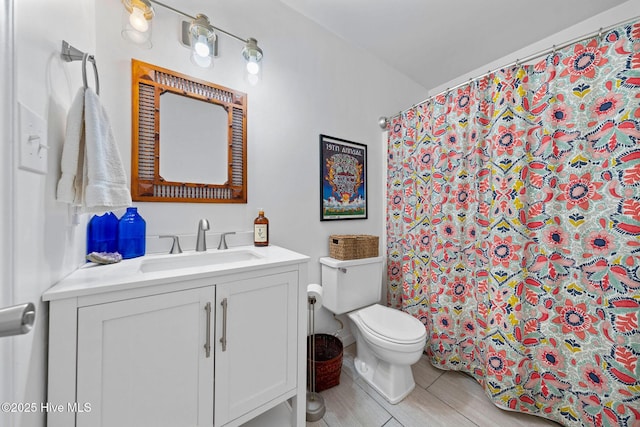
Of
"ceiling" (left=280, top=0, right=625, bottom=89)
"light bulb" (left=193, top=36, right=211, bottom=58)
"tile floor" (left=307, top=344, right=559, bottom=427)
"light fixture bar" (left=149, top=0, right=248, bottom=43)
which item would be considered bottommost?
"tile floor" (left=307, top=344, right=559, bottom=427)

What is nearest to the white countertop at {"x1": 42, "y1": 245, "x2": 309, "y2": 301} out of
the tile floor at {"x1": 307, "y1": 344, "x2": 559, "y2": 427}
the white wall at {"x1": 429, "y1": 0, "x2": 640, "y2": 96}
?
the tile floor at {"x1": 307, "y1": 344, "x2": 559, "y2": 427}

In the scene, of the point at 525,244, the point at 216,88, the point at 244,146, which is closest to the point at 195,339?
the point at 244,146

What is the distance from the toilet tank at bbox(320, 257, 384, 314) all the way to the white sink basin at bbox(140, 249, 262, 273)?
64 cm

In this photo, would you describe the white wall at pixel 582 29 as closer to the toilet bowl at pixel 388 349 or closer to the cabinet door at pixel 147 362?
the toilet bowl at pixel 388 349

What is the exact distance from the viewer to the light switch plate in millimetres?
536

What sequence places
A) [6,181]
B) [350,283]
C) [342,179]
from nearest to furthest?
[6,181] < [350,283] < [342,179]

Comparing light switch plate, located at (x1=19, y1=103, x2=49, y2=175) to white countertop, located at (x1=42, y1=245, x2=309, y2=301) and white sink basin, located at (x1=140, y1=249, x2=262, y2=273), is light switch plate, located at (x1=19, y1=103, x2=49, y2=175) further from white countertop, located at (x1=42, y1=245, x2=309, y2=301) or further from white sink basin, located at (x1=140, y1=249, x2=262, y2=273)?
white sink basin, located at (x1=140, y1=249, x2=262, y2=273)

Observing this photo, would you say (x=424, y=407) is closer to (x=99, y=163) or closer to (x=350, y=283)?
(x=350, y=283)

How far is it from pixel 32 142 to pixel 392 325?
5.98 feet

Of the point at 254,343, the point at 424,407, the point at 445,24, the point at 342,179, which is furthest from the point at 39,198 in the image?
the point at 445,24

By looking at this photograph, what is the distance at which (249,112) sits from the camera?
146 cm

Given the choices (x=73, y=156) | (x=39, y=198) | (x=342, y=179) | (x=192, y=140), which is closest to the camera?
(x=39, y=198)

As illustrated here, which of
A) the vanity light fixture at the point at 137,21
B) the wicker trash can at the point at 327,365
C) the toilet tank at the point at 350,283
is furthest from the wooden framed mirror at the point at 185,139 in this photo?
the wicker trash can at the point at 327,365

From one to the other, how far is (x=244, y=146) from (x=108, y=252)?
0.85 metres
